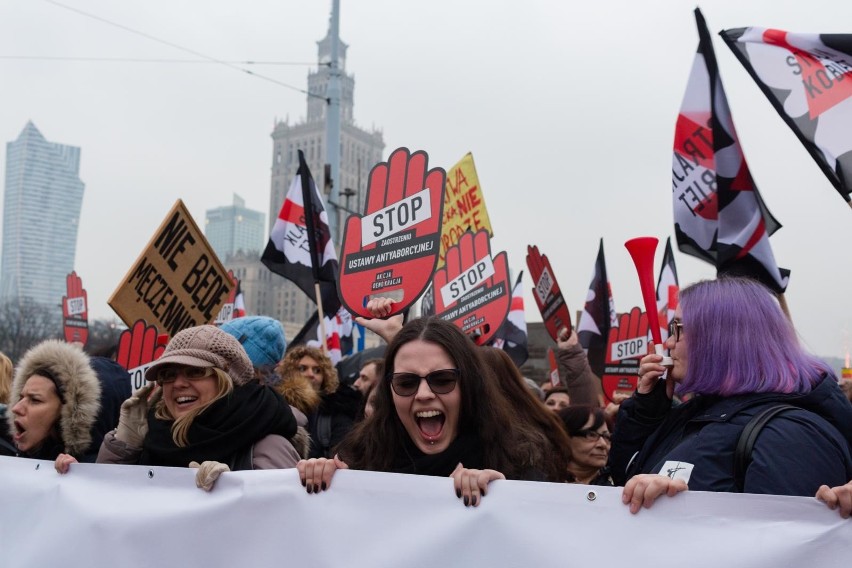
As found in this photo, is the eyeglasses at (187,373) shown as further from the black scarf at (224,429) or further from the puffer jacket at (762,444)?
the puffer jacket at (762,444)

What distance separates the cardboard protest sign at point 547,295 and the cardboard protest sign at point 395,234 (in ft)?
8.35

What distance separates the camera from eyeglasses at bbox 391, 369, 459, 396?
104 inches

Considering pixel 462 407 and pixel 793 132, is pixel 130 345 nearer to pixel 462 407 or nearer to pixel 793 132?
pixel 462 407

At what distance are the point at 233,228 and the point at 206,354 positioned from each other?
5903 inches

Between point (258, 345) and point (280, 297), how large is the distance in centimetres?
8924

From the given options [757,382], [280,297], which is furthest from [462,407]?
[280,297]

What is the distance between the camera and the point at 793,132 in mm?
3832

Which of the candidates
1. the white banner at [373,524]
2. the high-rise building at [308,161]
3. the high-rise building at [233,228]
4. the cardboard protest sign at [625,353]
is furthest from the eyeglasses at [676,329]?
the high-rise building at [233,228]

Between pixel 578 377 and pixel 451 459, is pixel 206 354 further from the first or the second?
pixel 578 377

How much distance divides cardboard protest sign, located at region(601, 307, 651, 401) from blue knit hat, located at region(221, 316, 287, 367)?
4.17 meters

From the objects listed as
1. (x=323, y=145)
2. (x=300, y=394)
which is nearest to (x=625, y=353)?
(x=300, y=394)

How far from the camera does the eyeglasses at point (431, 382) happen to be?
2.65 metres

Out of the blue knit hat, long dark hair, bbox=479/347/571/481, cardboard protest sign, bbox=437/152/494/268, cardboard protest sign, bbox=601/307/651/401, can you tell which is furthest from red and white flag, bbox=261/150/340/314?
long dark hair, bbox=479/347/571/481

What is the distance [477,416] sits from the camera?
268cm
